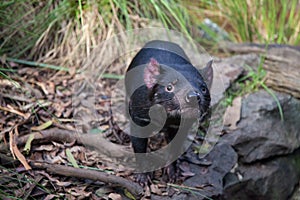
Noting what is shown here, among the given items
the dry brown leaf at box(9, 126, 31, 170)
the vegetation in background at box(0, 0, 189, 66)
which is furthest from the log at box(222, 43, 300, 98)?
the dry brown leaf at box(9, 126, 31, 170)

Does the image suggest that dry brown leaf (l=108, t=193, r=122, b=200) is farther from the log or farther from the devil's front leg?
the log

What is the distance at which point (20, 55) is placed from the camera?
13.5 ft

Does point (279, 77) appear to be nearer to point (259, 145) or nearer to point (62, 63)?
point (259, 145)

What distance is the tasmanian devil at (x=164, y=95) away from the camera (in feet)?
8.30

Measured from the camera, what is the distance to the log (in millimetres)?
4082

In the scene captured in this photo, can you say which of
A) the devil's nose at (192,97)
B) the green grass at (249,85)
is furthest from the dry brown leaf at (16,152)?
the green grass at (249,85)

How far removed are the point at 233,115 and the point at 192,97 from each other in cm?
151

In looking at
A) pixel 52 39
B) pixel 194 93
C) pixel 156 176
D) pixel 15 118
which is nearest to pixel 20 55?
pixel 52 39

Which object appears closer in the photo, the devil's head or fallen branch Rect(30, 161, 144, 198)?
the devil's head

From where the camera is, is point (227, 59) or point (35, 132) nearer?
point (35, 132)

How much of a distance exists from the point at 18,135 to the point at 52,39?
152 centimetres

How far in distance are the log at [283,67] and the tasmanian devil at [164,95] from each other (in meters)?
1.40

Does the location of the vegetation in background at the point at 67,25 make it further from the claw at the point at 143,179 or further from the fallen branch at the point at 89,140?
the claw at the point at 143,179

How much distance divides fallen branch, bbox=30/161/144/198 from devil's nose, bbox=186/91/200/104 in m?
0.71
